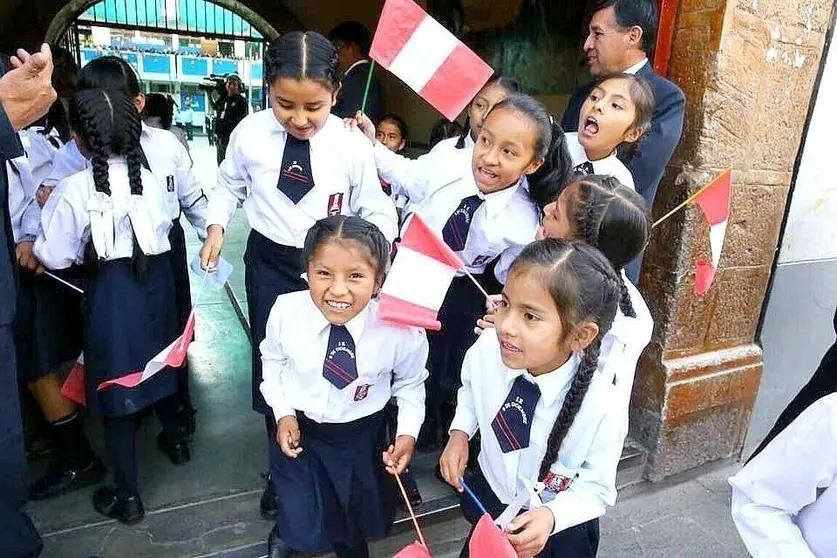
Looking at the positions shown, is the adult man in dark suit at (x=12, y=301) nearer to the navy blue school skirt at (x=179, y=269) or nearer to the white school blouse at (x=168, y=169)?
the white school blouse at (x=168, y=169)

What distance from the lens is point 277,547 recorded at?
80.2 inches

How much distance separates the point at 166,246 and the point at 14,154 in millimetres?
748

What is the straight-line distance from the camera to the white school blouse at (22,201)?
77.1 inches

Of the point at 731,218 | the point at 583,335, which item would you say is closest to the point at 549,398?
the point at 583,335

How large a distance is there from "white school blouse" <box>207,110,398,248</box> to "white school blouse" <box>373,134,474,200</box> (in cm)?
9

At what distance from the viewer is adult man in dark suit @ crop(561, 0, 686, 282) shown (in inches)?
86.4

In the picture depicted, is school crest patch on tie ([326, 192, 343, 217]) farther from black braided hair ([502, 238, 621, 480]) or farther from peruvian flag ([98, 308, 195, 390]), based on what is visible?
black braided hair ([502, 238, 621, 480])

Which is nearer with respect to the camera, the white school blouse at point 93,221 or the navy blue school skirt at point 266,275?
the white school blouse at point 93,221

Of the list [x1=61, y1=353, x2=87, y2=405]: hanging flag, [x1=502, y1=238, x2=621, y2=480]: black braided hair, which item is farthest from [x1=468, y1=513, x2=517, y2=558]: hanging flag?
[x1=61, y1=353, x2=87, y2=405]: hanging flag

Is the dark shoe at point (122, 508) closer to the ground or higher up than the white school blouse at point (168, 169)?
closer to the ground

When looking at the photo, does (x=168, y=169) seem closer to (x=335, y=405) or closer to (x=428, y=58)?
(x=428, y=58)

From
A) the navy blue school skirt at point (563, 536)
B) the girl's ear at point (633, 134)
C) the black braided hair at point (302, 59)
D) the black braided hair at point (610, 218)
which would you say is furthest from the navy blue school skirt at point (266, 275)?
the girl's ear at point (633, 134)

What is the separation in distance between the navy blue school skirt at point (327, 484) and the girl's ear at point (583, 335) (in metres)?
0.71

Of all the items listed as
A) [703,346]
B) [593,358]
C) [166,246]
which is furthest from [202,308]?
[593,358]
